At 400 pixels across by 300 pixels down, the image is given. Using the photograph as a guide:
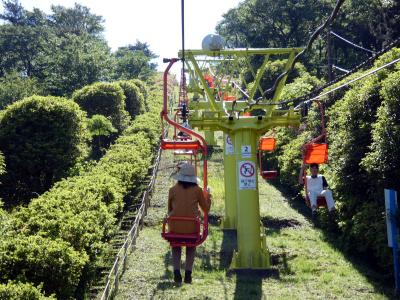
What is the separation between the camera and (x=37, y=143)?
21359mm

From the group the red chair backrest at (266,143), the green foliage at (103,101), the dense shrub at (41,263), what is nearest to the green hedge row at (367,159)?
the red chair backrest at (266,143)

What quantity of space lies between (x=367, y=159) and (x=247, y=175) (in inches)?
95.8

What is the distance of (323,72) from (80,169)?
29500mm

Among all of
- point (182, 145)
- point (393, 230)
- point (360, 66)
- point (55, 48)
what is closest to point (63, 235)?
point (182, 145)

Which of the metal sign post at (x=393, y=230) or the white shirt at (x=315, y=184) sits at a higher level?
the white shirt at (x=315, y=184)

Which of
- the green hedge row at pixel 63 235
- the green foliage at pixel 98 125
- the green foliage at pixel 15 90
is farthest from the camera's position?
the green foliage at pixel 15 90

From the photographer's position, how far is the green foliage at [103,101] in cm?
3197

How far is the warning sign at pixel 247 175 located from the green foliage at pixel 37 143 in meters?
11.6

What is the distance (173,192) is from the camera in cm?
732

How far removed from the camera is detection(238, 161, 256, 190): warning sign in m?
11.7

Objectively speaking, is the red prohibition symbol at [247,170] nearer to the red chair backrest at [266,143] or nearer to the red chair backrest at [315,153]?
the red chair backrest at [266,143]

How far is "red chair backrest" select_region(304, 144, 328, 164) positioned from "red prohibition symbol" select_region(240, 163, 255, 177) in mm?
1968

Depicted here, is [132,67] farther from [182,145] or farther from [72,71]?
[182,145]

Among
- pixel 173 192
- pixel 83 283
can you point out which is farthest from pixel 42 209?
pixel 173 192
